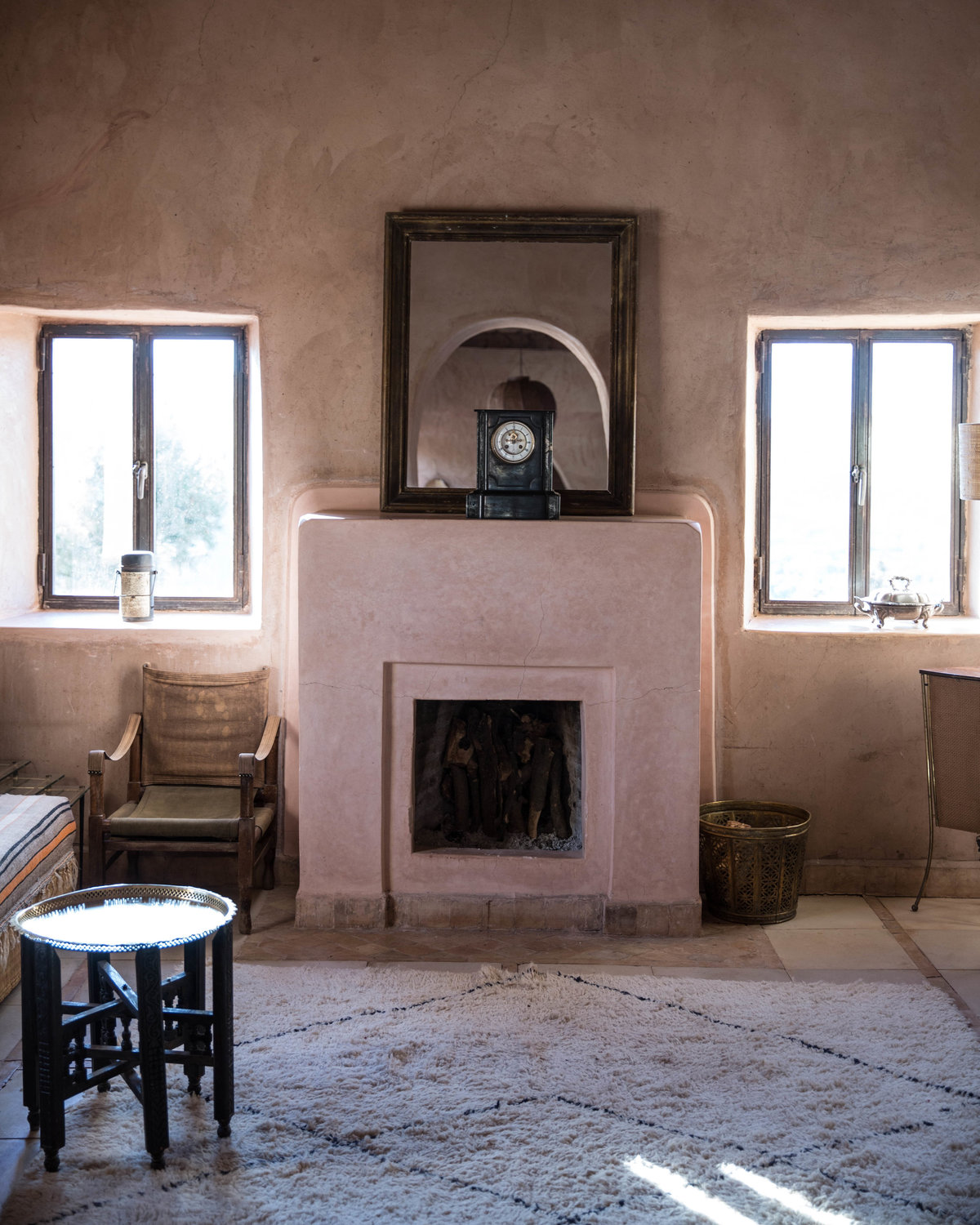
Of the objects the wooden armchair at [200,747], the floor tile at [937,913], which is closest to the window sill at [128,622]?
the wooden armchair at [200,747]

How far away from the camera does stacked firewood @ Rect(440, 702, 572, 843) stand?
15.6 ft

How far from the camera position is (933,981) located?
404cm

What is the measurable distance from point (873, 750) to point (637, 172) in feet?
8.99

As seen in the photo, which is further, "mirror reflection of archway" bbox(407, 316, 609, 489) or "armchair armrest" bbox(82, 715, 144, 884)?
"mirror reflection of archway" bbox(407, 316, 609, 489)

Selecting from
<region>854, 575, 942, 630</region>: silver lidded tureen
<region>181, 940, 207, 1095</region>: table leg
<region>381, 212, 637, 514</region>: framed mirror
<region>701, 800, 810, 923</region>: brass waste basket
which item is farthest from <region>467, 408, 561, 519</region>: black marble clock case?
<region>181, 940, 207, 1095</region>: table leg

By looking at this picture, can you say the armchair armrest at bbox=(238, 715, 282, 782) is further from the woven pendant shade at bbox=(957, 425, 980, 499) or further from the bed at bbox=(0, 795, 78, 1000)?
the woven pendant shade at bbox=(957, 425, 980, 499)

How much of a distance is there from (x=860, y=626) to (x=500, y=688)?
1797mm

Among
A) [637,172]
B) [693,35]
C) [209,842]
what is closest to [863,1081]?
[209,842]

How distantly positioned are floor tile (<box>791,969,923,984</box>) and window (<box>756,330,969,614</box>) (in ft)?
5.85

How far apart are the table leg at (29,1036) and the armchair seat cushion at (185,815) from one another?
1.44m

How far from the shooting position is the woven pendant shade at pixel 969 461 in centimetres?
479

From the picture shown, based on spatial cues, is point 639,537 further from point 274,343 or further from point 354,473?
point 274,343

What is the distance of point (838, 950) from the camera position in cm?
434

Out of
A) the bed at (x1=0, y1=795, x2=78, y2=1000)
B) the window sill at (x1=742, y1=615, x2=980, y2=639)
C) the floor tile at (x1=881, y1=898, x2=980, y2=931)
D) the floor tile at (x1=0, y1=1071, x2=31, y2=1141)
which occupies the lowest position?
the floor tile at (x1=0, y1=1071, x2=31, y2=1141)
